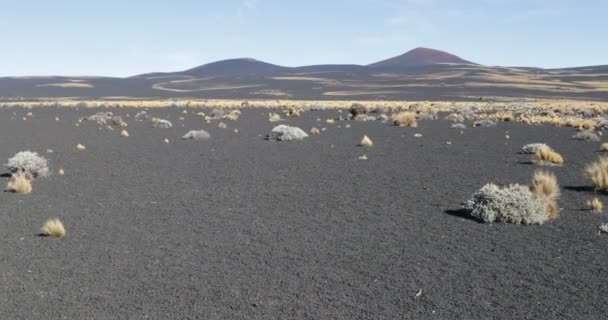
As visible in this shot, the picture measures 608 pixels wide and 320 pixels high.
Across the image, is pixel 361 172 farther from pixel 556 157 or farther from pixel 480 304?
pixel 480 304

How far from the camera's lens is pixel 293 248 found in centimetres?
834

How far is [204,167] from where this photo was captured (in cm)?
1709

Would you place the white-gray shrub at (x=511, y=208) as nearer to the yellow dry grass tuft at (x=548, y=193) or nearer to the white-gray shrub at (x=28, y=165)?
the yellow dry grass tuft at (x=548, y=193)

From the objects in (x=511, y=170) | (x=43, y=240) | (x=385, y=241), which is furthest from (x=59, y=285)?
(x=511, y=170)

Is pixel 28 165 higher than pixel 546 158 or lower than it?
higher

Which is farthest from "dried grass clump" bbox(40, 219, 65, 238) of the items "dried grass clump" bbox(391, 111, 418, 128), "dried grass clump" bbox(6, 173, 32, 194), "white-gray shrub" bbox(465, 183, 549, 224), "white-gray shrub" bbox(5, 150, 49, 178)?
"dried grass clump" bbox(391, 111, 418, 128)

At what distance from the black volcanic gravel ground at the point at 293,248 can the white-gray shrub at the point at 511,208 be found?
27 cm

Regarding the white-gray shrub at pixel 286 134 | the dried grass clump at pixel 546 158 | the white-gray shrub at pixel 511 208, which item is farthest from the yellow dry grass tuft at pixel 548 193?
the white-gray shrub at pixel 286 134

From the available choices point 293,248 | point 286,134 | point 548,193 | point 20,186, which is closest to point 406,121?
point 286,134

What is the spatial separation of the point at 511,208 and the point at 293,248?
13.1 feet

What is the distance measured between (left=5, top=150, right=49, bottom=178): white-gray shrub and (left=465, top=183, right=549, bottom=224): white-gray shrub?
1115 cm

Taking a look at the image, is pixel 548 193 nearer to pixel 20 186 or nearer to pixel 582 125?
pixel 20 186

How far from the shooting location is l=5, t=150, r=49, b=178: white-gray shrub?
14.8 meters

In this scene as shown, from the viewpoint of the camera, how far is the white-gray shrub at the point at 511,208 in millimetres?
9617
